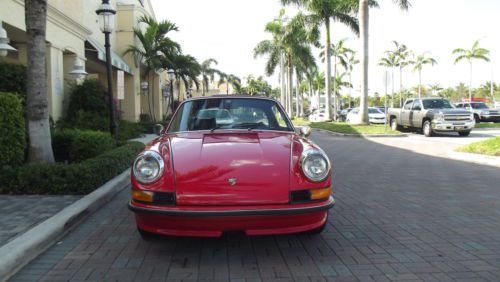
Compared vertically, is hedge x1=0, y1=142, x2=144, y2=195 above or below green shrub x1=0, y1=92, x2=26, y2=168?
A: below

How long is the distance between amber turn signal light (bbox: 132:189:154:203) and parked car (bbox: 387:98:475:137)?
17.4m

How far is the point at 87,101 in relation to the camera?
13.3 metres

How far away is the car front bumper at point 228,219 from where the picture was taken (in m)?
3.63

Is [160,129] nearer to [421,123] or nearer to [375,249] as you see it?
[375,249]

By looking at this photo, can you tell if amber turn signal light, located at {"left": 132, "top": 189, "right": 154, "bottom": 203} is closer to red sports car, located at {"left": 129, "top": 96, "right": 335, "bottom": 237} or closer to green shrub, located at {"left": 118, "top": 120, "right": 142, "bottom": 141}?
red sports car, located at {"left": 129, "top": 96, "right": 335, "bottom": 237}

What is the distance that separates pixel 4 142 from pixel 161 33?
65.2ft

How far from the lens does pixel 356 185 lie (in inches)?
309

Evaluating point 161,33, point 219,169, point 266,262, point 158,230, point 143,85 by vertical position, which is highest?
point 161,33

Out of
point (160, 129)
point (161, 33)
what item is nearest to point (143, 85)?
point (161, 33)

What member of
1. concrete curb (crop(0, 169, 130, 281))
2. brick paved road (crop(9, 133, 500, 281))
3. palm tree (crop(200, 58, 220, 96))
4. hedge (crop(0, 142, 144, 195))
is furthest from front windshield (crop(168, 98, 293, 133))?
palm tree (crop(200, 58, 220, 96))

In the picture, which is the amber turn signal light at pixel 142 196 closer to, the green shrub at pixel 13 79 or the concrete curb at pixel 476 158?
the green shrub at pixel 13 79

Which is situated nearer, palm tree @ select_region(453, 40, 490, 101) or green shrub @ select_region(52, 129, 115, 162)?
green shrub @ select_region(52, 129, 115, 162)

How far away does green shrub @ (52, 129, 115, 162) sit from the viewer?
30.2 ft

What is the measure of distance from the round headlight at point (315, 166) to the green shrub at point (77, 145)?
6359 millimetres
